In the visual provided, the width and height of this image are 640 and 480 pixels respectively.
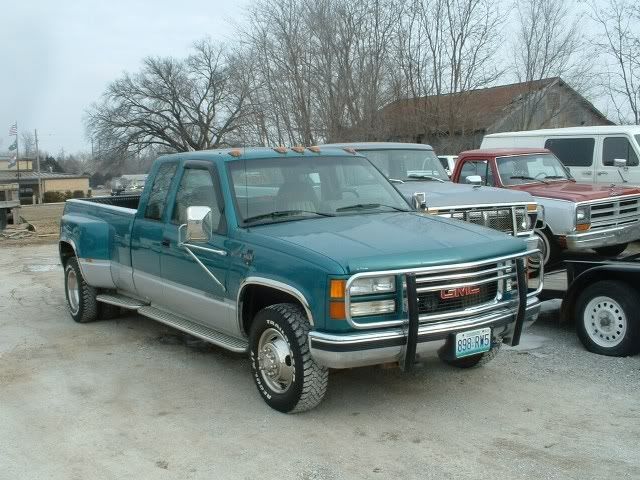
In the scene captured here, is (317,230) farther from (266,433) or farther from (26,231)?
(26,231)

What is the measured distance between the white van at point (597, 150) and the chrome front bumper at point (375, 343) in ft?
27.3

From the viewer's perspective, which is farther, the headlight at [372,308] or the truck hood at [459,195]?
the truck hood at [459,195]

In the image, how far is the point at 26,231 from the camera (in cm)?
2083

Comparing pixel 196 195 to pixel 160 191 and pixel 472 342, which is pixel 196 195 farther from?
pixel 472 342

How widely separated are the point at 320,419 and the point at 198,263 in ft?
5.55

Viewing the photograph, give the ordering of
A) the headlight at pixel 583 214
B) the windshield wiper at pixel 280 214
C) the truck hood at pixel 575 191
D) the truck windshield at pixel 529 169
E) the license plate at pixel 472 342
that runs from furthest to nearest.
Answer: the truck windshield at pixel 529 169
the truck hood at pixel 575 191
the headlight at pixel 583 214
the windshield wiper at pixel 280 214
the license plate at pixel 472 342

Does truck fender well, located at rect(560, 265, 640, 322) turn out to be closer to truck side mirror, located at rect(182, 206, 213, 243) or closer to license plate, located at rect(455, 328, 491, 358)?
license plate, located at rect(455, 328, 491, 358)

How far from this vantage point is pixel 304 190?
19.4ft

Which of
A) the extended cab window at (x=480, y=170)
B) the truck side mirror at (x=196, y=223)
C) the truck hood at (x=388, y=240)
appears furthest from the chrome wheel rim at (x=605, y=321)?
the extended cab window at (x=480, y=170)

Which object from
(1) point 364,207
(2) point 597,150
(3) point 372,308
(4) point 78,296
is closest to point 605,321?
(1) point 364,207

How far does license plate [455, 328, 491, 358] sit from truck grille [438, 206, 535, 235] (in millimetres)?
3315

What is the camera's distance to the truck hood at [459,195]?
8219mm

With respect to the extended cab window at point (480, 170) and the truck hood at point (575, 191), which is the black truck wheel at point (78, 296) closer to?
the extended cab window at point (480, 170)

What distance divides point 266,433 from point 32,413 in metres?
1.87
